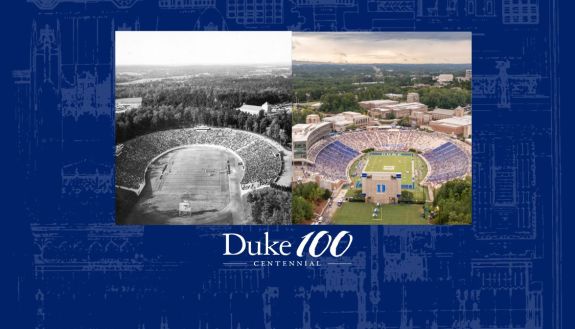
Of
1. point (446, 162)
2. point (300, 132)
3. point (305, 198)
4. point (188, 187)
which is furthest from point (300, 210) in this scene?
point (446, 162)

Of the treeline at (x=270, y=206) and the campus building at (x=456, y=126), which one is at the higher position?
the campus building at (x=456, y=126)

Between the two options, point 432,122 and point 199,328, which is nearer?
point 199,328

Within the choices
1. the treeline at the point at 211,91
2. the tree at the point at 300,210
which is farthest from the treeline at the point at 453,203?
the treeline at the point at 211,91

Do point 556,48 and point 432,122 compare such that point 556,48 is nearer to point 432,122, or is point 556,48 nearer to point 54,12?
point 432,122

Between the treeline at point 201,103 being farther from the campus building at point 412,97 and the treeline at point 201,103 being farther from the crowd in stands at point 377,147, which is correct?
the campus building at point 412,97

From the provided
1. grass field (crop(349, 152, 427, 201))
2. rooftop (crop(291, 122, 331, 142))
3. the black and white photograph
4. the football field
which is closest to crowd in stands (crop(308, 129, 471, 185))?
grass field (crop(349, 152, 427, 201))

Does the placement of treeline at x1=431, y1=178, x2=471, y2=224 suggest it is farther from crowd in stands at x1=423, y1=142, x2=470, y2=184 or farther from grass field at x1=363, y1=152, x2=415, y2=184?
grass field at x1=363, y1=152, x2=415, y2=184

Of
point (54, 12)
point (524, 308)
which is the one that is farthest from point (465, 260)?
point (54, 12)

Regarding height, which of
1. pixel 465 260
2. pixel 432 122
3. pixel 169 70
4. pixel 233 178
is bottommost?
pixel 465 260
